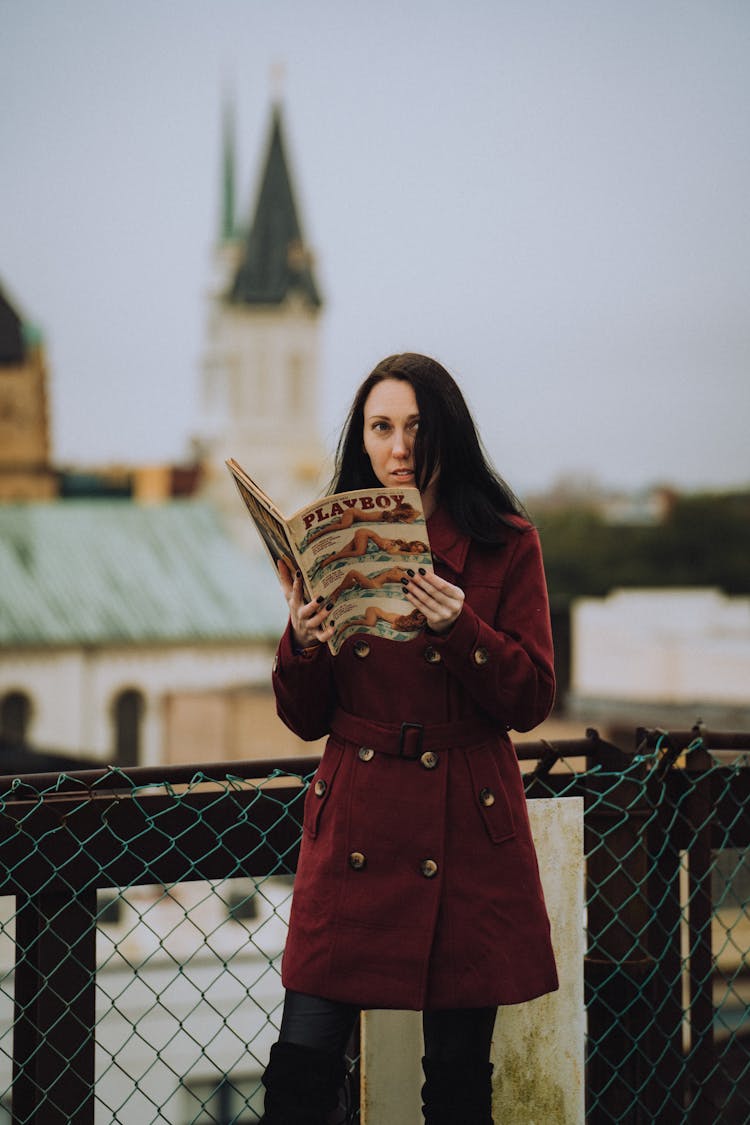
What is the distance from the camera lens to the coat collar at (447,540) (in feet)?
8.02

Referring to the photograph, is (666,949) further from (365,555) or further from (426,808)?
(365,555)

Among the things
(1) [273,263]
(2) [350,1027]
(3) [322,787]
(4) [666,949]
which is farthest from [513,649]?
(1) [273,263]

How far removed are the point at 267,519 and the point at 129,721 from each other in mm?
52004

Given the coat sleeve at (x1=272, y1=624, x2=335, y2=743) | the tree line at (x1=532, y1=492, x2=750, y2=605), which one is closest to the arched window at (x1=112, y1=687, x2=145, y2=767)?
the tree line at (x1=532, y1=492, x2=750, y2=605)

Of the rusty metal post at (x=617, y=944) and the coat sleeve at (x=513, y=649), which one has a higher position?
the coat sleeve at (x=513, y=649)

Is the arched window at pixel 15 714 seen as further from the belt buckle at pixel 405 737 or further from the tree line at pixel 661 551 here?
the belt buckle at pixel 405 737

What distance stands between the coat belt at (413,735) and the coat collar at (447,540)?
0.95 ft

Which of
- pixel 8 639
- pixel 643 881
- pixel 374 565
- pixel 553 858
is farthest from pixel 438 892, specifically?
pixel 8 639

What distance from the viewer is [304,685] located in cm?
241

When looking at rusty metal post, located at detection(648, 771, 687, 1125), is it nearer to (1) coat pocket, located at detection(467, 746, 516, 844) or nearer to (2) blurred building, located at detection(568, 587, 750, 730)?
(1) coat pocket, located at detection(467, 746, 516, 844)

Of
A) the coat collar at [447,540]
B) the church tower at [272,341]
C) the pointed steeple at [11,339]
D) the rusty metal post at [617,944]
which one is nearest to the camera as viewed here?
the coat collar at [447,540]

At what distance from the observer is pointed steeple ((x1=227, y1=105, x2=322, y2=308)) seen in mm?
75562

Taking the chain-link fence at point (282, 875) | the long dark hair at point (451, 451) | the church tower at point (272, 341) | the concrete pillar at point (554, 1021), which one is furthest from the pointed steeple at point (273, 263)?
the long dark hair at point (451, 451)

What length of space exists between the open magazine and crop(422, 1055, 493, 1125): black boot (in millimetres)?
799
